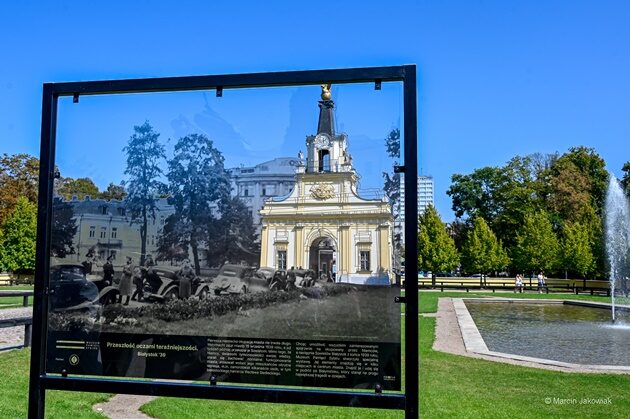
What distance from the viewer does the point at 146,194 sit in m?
5.26

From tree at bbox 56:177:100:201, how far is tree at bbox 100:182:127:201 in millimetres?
101

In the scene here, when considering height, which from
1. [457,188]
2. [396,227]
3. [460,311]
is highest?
[457,188]

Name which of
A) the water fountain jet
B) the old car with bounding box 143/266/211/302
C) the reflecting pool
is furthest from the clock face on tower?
the water fountain jet

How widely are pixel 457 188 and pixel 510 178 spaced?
21.5 ft

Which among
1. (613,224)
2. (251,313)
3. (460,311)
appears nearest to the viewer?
(251,313)

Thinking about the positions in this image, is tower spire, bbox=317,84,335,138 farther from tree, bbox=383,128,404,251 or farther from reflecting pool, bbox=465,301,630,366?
reflecting pool, bbox=465,301,630,366

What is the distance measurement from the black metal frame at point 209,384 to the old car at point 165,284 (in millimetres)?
756

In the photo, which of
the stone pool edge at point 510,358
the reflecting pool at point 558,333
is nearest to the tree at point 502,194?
the reflecting pool at point 558,333

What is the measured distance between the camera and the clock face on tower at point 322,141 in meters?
5.05

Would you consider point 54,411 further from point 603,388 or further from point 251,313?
point 603,388

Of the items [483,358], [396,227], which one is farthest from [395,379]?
[483,358]

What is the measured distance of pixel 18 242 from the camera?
47875mm

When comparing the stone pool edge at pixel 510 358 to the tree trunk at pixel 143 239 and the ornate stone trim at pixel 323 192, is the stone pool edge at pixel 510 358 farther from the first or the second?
the tree trunk at pixel 143 239

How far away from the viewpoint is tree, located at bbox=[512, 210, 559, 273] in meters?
49.2
